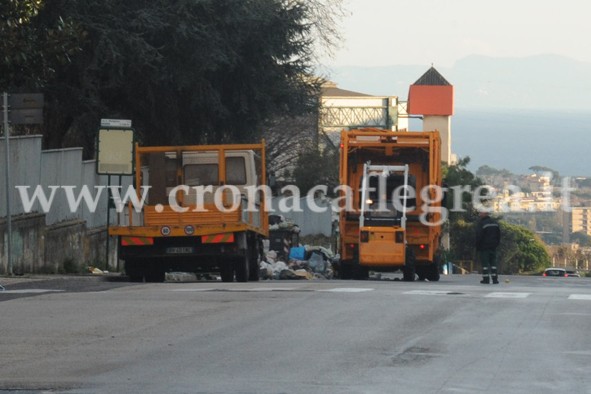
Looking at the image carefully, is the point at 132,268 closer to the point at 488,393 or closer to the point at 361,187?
the point at 361,187

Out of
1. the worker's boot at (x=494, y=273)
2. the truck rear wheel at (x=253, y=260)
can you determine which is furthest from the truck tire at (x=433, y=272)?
the truck rear wheel at (x=253, y=260)

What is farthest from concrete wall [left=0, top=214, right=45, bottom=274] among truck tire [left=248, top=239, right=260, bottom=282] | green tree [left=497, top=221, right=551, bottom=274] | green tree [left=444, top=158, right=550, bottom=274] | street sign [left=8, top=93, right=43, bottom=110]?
green tree [left=497, top=221, right=551, bottom=274]

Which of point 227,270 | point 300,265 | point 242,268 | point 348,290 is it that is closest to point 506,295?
point 348,290

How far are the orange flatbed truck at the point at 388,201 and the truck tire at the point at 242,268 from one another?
4.55m

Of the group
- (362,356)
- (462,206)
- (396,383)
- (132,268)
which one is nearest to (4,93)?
(132,268)

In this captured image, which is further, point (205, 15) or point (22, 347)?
point (205, 15)

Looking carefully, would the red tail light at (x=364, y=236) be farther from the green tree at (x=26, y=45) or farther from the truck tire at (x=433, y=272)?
the green tree at (x=26, y=45)

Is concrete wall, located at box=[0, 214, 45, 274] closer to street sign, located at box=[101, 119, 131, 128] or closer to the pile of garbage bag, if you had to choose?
street sign, located at box=[101, 119, 131, 128]

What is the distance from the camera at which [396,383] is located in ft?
36.3

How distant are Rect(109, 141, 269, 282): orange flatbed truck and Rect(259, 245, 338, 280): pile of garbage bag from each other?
503cm

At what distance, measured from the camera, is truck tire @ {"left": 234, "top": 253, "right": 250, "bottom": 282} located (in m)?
26.8

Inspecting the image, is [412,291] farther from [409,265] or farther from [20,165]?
[409,265]

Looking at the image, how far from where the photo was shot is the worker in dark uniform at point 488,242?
2967 cm

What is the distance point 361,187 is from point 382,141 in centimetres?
115
